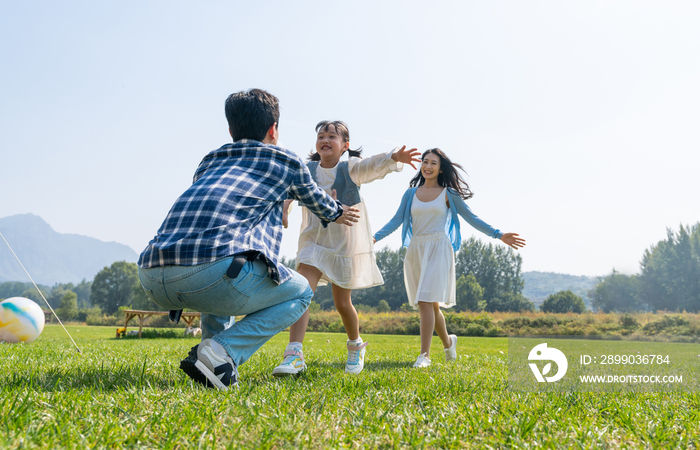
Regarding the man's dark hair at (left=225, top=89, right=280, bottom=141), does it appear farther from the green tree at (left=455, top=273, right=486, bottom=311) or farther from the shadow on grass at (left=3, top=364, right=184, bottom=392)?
the green tree at (left=455, top=273, right=486, bottom=311)

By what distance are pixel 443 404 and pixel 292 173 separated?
5.02ft

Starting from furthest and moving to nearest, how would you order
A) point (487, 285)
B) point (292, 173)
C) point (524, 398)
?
point (487, 285), point (292, 173), point (524, 398)

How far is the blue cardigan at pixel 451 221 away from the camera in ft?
17.7

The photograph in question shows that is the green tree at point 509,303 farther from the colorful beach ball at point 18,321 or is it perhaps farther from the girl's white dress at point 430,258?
the colorful beach ball at point 18,321

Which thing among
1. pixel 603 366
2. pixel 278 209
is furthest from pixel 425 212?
pixel 278 209

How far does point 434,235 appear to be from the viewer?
5.36 m

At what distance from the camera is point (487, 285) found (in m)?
79.9

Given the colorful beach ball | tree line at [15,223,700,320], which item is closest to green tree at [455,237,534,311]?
tree line at [15,223,700,320]

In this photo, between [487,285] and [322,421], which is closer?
[322,421]

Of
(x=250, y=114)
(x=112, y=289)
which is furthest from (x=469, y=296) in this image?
(x=112, y=289)

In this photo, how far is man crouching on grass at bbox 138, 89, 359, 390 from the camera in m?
2.32

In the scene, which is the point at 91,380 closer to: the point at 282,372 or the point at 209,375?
the point at 209,375

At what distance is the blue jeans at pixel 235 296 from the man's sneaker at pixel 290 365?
601 mm

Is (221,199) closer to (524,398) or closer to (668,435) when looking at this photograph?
(524,398)
